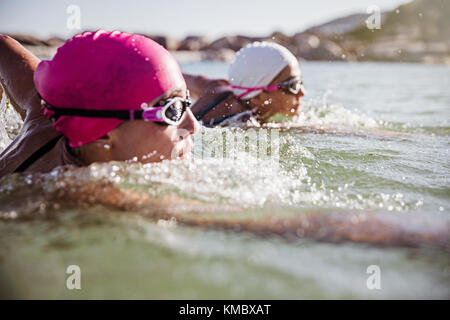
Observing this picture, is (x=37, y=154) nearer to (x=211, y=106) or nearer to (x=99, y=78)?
(x=99, y=78)

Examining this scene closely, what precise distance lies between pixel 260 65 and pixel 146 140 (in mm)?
3071

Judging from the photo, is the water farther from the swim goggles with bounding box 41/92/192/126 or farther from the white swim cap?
the white swim cap

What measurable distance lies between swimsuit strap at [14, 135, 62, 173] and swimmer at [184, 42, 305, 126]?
263cm

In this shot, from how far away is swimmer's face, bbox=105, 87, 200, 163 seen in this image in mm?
2189

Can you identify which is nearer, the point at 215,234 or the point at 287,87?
the point at 215,234

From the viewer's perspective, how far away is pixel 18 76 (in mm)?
3014

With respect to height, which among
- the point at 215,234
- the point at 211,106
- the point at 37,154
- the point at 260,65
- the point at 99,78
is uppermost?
the point at 260,65

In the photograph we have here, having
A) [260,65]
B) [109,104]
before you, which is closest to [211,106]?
[260,65]

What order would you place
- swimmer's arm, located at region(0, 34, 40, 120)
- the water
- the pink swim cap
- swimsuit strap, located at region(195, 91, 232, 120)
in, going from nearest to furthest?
→ the water < the pink swim cap < swimmer's arm, located at region(0, 34, 40, 120) < swimsuit strap, located at region(195, 91, 232, 120)

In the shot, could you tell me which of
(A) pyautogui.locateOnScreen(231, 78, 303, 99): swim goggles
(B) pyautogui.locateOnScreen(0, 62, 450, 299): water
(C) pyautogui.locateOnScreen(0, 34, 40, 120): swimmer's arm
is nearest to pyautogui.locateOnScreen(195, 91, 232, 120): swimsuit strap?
(A) pyautogui.locateOnScreen(231, 78, 303, 99): swim goggles

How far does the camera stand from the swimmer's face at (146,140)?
2189mm

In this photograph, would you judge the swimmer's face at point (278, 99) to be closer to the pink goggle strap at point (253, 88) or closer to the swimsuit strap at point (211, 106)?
the pink goggle strap at point (253, 88)

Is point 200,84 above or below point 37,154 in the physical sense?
above
